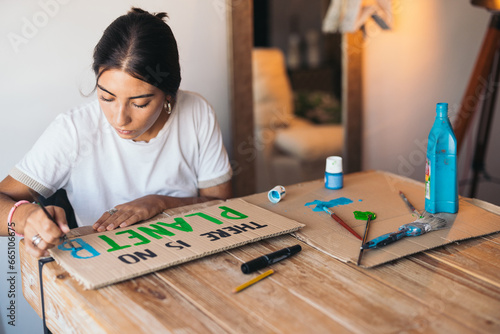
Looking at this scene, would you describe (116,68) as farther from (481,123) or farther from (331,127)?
(481,123)

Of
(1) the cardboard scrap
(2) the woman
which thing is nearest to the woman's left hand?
(2) the woman

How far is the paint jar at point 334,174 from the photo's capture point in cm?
138

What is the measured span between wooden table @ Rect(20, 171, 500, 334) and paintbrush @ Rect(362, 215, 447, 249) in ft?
0.20

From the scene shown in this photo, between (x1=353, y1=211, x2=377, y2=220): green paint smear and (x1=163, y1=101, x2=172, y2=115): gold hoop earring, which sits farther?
(x1=163, y1=101, x2=172, y2=115): gold hoop earring

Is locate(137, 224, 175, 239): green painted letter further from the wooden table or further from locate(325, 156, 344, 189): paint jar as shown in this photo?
locate(325, 156, 344, 189): paint jar

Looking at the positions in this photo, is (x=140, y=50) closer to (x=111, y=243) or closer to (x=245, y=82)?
(x=111, y=243)

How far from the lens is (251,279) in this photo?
892mm

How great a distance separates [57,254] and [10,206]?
301 mm

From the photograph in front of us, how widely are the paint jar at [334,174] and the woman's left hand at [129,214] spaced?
0.47 m

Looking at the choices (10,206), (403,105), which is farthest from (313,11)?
(10,206)

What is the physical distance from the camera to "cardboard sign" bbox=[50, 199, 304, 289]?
0.90 m

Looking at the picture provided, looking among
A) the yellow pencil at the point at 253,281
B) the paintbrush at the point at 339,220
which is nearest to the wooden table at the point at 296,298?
the yellow pencil at the point at 253,281

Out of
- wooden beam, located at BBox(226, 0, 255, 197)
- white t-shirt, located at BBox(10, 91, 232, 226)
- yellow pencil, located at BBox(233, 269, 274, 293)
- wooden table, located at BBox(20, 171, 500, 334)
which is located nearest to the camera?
wooden table, located at BBox(20, 171, 500, 334)

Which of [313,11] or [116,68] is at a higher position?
[313,11]
